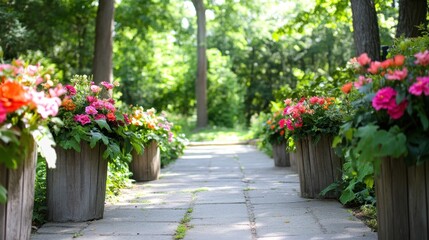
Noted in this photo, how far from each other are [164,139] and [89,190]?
3.74 m

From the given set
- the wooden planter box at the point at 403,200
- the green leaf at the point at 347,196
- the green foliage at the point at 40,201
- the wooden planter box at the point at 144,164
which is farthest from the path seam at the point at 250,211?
the green foliage at the point at 40,201

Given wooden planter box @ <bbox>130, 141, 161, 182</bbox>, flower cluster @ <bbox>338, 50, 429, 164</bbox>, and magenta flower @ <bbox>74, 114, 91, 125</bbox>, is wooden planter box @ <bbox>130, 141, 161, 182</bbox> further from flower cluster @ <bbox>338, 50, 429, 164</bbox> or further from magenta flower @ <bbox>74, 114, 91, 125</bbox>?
flower cluster @ <bbox>338, 50, 429, 164</bbox>

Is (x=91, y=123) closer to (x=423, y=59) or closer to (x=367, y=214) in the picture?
(x=367, y=214)

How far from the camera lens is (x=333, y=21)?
1341 cm

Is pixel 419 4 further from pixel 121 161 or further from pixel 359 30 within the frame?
pixel 121 161

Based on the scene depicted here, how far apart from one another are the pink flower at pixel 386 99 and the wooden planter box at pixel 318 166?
2.60m

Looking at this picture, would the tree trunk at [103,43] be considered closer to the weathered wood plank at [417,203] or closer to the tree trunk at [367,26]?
the tree trunk at [367,26]

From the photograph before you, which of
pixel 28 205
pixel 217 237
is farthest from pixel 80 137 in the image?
pixel 217 237

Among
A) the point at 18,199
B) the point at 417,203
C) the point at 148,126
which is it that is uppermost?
the point at 148,126

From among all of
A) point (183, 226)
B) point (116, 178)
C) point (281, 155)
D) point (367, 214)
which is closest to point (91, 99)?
point (183, 226)

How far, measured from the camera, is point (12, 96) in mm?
2969

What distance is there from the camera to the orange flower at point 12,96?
2953mm

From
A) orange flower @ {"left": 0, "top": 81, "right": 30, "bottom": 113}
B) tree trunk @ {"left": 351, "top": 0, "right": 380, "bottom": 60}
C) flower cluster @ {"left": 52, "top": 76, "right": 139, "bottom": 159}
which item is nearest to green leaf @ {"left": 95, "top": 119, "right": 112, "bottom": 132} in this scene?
flower cluster @ {"left": 52, "top": 76, "right": 139, "bottom": 159}

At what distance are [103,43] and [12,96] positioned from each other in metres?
9.48
